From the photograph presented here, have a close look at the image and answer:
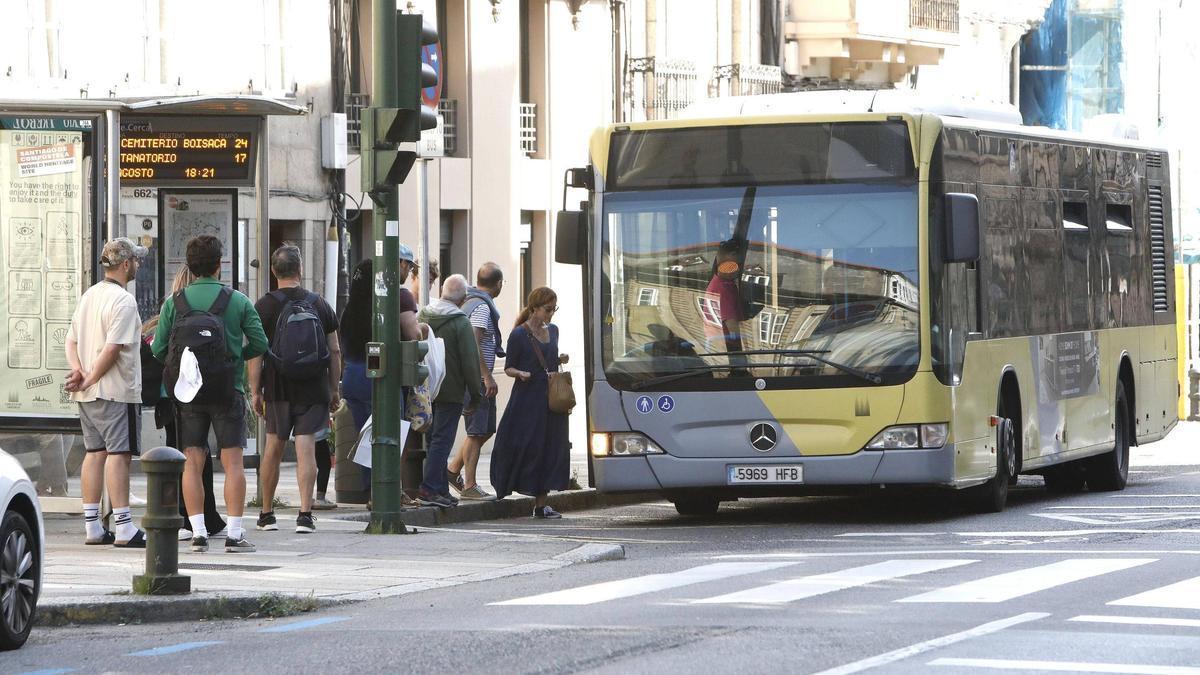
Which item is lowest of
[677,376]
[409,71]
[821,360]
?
[677,376]

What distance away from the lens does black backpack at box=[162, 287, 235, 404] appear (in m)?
14.6

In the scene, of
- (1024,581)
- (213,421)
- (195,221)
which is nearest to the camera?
(1024,581)

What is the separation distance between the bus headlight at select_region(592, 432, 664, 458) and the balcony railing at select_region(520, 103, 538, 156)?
46.5 feet

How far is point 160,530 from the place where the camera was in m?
12.0

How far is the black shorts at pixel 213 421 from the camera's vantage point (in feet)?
48.1

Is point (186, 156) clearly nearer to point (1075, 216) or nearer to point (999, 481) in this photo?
point (999, 481)

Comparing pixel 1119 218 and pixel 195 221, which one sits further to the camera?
pixel 1119 218

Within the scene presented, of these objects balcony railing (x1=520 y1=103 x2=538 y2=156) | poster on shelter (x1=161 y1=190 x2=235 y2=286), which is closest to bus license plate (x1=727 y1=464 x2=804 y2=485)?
poster on shelter (x1=161 y1=190 x2=235 y2=286)

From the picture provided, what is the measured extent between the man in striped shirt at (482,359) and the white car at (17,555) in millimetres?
8109

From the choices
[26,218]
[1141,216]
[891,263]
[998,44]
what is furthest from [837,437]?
[998,44]

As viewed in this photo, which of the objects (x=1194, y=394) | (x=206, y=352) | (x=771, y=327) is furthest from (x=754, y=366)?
(x=1194, y=394)

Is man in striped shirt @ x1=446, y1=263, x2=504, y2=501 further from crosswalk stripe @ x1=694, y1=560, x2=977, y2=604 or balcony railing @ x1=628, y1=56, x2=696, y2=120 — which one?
balcony railing @ x1=628, y1=56, x2=696, y2=120

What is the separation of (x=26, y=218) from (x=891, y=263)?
19.4 ft

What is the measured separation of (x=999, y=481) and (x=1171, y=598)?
673 centimetres
